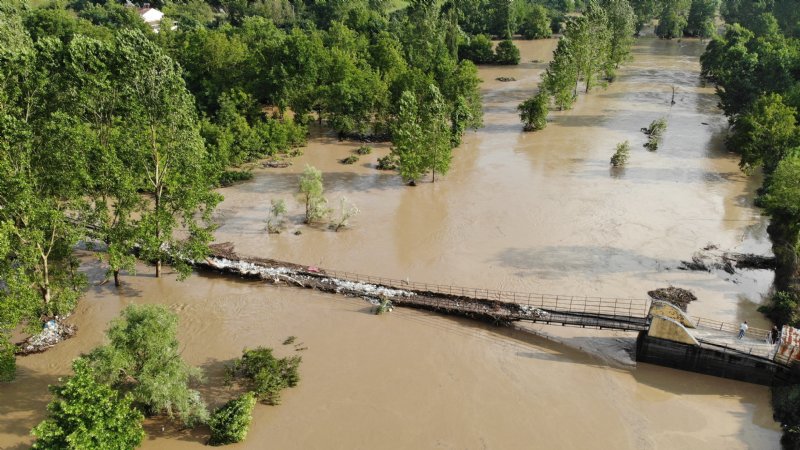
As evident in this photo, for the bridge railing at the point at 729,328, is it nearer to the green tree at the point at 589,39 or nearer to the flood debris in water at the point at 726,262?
the flood debris in water at the point at 726,262

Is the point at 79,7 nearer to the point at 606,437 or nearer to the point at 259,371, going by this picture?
the point at 259,371

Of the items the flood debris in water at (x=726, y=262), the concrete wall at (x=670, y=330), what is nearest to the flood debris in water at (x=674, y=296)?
the flood debris in water at (x=726, y=262)

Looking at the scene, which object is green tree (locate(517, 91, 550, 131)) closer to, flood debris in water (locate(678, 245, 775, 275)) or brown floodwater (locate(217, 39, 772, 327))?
brown floodwater (locate(217, 39, 772, 327))

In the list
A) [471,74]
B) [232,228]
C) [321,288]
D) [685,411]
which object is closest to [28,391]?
[321,288]

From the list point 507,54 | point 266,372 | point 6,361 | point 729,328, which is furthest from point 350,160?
point 507,54

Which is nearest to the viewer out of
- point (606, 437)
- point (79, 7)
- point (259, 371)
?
point (606, 437)
